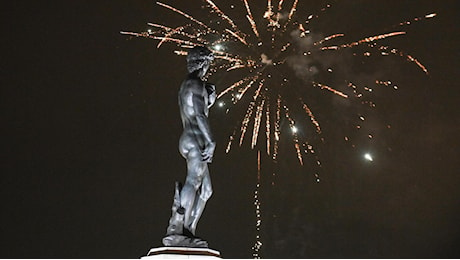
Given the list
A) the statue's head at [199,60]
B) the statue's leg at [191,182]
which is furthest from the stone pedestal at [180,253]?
the statue's head at [199,60]

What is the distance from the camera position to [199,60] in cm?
983

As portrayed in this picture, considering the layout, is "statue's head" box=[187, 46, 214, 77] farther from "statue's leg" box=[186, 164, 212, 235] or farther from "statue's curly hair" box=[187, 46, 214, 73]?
"statue's leg" box=[186, 164, 212, 235]

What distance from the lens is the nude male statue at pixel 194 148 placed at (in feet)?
30.9

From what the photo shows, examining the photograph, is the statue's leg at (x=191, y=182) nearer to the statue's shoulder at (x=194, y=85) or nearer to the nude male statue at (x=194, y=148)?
the nude male statue at (x=194, y=148)

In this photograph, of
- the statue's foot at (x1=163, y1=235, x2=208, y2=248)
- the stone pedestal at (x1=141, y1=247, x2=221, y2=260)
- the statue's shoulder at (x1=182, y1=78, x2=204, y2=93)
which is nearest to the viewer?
the stone pedestal at (x1=141, y1=247, x2=221, y2=260)

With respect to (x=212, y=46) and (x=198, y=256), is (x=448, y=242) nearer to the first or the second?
(x=212, y=46)

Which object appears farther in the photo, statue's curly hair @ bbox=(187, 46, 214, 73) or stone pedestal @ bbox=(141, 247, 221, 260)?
statue's curly hair @ bbox=(187, 46, 214, 73)

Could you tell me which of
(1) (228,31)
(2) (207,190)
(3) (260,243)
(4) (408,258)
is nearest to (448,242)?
(4) (408,258)

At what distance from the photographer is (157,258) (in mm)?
8781

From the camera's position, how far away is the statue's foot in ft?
29.9

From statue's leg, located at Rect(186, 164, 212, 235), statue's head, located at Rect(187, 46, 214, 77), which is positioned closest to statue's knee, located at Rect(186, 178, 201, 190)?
statue's leg, located at Rect(186, 164, 212, 235)

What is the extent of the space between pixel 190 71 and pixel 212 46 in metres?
4.60

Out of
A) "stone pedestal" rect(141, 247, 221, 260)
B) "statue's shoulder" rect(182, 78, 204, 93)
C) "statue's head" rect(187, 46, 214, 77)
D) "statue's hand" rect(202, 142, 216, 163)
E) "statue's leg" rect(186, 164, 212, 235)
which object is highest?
"statue's head" rect(187, 46, 214, 77)

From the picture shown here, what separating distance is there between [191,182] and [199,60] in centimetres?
154
